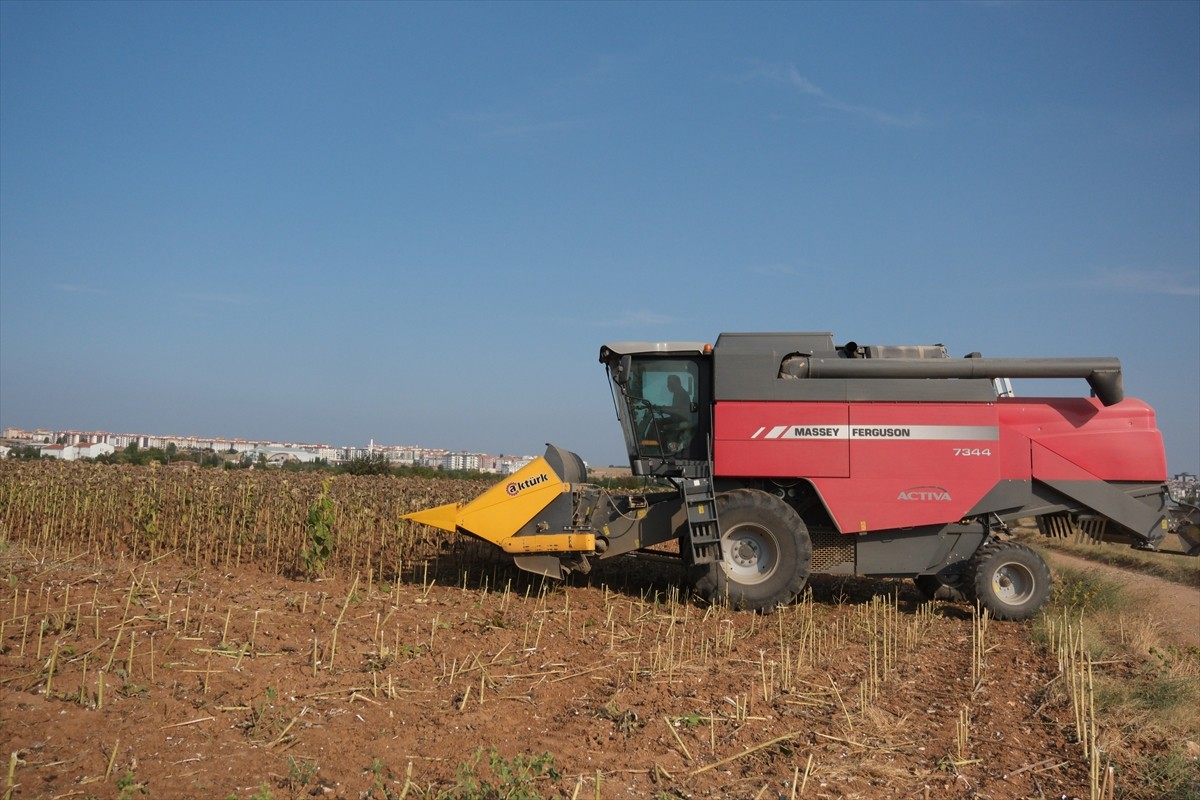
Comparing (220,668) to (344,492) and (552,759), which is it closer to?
(552,759)

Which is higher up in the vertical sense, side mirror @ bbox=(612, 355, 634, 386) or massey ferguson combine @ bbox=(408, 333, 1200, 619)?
side mirror @ bbox=(612, 355, 634, 386)

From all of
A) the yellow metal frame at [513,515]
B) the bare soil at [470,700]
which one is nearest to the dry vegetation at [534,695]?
the bare soil at [470,700]

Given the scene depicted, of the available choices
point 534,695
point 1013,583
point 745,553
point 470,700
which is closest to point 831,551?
point 745,553

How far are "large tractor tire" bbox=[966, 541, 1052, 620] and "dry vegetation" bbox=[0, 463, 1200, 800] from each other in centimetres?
20

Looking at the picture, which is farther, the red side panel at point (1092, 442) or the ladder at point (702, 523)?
the red side panel at point (1092, 442)

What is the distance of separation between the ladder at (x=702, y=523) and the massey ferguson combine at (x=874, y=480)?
0.02m

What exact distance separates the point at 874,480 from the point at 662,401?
88.3 inches

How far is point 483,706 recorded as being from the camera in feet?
16.3

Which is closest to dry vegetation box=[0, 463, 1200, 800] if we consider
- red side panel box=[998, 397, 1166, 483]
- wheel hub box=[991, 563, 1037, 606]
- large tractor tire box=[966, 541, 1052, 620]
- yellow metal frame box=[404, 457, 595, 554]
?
large tractor tire box=[966, 541, 1052, 620]

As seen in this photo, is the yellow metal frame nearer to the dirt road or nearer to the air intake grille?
the air intake grille

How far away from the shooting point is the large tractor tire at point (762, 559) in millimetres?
8344

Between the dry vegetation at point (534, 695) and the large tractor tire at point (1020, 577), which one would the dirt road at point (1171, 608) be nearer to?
the dry vegetation at point (534, 695)

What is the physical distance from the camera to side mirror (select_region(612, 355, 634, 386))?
905cm

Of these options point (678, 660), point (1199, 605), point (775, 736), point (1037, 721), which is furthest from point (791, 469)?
point (1199, 605)
